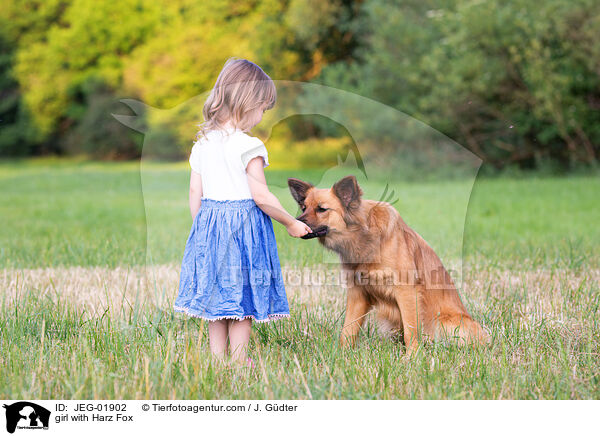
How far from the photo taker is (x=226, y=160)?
332 cm

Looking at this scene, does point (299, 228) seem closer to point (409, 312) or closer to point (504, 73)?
point (409, 312)

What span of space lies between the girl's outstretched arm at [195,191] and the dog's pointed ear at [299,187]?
1.92 ft

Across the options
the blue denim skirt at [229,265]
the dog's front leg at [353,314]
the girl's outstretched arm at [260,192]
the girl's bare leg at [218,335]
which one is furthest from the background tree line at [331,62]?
the girl's bare leg at [218,335]

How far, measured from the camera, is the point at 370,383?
3.04 m

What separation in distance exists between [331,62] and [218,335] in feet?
71.3

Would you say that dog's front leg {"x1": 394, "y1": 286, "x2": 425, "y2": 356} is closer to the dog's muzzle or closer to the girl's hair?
the dog's muzzle

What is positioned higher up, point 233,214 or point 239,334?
point 233,214

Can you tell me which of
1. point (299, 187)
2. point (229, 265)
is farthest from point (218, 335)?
point (299, 187)

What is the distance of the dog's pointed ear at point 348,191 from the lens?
317 centimetres

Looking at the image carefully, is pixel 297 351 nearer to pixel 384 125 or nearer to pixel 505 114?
pixel 384 125

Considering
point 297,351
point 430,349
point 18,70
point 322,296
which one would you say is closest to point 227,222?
point 297,351

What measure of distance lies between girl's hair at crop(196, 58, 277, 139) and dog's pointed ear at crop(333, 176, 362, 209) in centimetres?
65
